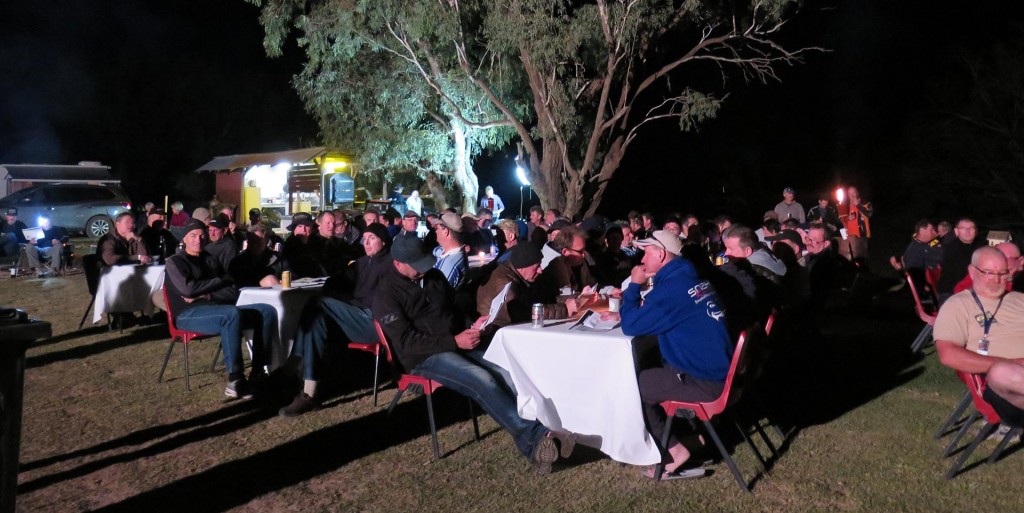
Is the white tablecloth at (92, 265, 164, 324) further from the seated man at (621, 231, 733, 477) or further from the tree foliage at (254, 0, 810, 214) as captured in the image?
the tree foliage at (254, 0, 810, 214)

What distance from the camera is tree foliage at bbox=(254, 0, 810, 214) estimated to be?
17906 millimetres

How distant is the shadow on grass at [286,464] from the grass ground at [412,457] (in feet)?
0.05

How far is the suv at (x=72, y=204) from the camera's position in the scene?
1015 inches

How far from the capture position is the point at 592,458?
5332 mm

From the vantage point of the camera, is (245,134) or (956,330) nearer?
(956,330)

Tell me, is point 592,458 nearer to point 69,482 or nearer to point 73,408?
point 69,482

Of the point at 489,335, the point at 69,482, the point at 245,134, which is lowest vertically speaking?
the point at 69,482

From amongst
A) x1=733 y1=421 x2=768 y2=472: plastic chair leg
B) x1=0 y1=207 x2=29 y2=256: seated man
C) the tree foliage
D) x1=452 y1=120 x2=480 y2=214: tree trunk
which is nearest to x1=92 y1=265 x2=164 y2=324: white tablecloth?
x1=733 y1=421 x2=768 y2=472: plastic chair leg

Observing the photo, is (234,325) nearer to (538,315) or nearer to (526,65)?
(538,315)

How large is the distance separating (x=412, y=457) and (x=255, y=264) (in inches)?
148

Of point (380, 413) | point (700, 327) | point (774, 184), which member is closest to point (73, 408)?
point (380, 413)

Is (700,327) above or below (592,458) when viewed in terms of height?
above

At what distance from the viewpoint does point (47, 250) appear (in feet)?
60.6

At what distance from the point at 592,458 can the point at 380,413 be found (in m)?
1.90
